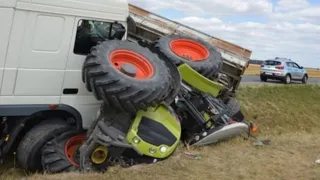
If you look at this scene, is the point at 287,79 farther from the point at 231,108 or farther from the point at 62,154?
the point at 62,154

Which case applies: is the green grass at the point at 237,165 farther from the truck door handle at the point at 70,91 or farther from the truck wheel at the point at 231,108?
the truck door handle at the point at 70,91

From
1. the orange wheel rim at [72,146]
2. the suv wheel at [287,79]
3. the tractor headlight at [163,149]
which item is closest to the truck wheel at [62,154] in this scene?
the orange wheel rim at [72,146]

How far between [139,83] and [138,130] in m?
0.72

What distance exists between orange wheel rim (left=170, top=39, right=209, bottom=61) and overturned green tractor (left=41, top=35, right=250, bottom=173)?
1.07m

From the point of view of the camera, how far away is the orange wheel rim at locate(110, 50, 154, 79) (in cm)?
602

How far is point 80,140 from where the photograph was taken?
6430 millimetres

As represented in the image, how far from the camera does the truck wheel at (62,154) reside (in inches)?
234

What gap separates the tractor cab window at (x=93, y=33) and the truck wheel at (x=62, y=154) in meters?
1.25

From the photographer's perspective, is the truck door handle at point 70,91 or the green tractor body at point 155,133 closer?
the green tractor body at point 155,133

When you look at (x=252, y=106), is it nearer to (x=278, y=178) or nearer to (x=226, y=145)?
(x=226, y=145)

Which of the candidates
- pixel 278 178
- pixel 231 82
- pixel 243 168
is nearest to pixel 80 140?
pixel 243 168

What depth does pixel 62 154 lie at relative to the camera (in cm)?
608

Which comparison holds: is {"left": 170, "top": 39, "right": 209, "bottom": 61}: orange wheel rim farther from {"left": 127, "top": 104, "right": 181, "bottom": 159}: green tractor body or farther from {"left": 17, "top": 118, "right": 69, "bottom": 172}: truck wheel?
{"left": 17, "top": 118, "right": 69, "bottom": 172}: truck wheel


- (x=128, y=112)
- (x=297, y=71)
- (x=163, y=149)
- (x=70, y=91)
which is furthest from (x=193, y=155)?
(x=297, y=71)
